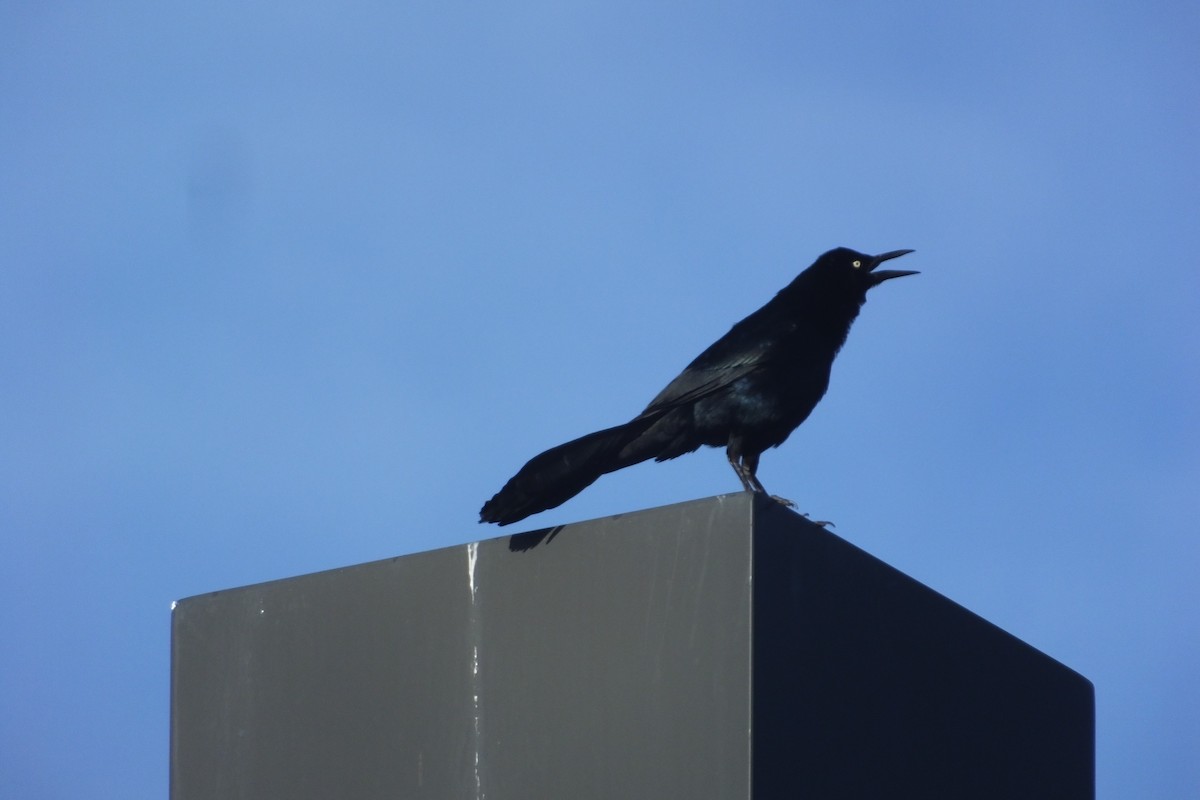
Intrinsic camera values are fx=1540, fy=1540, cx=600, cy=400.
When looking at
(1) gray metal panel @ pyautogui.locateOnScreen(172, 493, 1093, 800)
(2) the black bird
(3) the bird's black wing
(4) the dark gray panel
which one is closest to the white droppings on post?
(1) gray metal panel @ pyautogui.locateOnScreen(172, 493, 1093, 800)

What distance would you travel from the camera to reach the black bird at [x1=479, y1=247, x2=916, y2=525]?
757 cm

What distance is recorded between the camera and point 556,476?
6.60 metres

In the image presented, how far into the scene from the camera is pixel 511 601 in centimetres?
529

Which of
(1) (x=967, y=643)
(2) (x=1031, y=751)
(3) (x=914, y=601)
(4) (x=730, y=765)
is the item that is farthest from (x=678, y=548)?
(2) (x=1031, y=751)

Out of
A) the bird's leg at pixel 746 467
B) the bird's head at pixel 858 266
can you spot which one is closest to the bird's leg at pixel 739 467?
the bird's leg at pixel 746 467

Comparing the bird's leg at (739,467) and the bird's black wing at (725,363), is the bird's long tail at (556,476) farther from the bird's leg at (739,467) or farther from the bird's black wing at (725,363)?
the bird's leg at (739,467)

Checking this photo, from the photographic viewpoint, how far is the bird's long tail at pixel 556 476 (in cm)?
644

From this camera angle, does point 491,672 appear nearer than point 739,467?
Yes

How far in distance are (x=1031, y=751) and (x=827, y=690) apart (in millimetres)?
1555

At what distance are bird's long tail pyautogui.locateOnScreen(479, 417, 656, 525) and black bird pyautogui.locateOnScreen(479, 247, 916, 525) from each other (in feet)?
0.04

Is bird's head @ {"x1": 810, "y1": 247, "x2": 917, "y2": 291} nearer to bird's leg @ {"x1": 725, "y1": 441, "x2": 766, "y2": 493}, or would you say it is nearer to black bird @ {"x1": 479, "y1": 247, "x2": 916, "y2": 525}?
black bird @ {"x1": 479, "y1": 247, "x2": 916, "y2": 525}

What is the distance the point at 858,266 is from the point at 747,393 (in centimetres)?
176

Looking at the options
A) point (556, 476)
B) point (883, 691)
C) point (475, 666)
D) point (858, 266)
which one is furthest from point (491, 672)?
point (858, 266)

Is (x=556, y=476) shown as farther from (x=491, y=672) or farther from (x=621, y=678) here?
(x=621, y=678)
